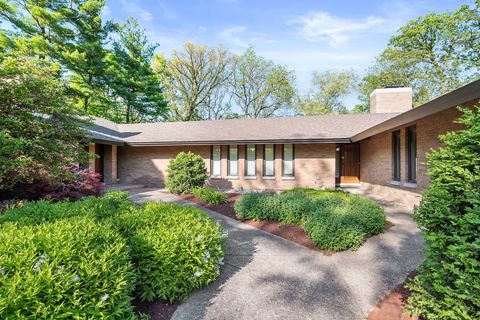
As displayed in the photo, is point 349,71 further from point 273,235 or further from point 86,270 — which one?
point 86,270

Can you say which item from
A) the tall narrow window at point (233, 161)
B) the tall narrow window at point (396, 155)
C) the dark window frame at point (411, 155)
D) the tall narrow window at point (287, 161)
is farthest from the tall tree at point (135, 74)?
the dark window frame at point (411, 155)

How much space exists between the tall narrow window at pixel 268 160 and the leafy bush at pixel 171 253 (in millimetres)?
9125

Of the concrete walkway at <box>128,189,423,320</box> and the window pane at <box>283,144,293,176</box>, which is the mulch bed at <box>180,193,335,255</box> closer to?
the concrete walkway at <box>128,189,423,320</box>

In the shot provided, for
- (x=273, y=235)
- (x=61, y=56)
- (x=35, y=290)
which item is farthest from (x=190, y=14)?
(x=35, y=290)

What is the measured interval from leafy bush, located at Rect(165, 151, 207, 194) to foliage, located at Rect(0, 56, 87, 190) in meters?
4.41

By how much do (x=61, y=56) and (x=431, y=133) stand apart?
20.5m

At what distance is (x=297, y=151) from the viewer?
12.3m

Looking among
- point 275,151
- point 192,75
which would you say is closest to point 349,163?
point 275,151

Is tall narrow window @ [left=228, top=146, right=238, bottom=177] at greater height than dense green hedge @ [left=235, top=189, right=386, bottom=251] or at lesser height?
greater

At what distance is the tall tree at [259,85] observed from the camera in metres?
28.8

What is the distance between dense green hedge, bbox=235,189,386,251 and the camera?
4.69 metres

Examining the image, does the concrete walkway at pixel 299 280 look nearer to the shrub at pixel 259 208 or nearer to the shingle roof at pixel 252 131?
the shrub at pixel 259 208

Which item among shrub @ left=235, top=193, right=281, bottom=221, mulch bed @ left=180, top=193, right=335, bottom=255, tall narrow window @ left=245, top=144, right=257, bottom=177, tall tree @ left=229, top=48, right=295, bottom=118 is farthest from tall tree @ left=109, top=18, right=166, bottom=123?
shrub @ left=235, top=193, right=281, bottom=221

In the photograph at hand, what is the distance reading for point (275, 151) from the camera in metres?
12.5
